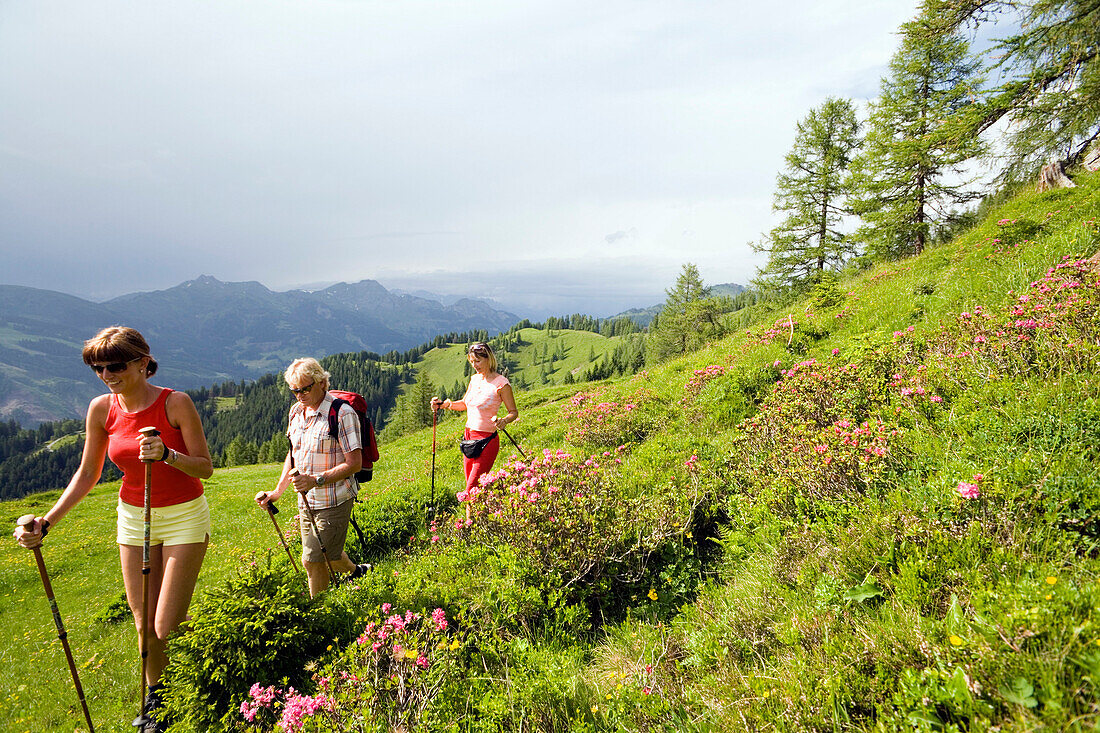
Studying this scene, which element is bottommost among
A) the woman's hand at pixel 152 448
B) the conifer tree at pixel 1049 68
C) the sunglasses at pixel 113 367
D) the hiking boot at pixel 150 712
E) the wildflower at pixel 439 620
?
the hiking boot at pixel 150 712

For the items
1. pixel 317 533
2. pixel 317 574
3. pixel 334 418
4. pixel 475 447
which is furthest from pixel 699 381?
pixel 317 574

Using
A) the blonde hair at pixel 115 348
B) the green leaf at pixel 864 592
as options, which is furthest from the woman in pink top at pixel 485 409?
the green leaf at pixel 864 592

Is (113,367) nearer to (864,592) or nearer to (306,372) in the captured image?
(306,372)

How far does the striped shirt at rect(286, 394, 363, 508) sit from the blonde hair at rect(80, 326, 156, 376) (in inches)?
61.8

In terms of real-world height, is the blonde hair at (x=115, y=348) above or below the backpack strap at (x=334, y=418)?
above

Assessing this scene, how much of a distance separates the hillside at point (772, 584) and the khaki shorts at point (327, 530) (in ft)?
1.86

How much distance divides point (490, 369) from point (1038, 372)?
6195mm

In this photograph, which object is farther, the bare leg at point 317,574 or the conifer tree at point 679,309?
the conifer tree at point 679,309

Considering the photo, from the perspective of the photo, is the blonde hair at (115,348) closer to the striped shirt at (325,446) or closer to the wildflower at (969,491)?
the striped shirt at (325,446)

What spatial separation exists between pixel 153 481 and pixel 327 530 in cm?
177

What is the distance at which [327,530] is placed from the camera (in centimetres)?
520

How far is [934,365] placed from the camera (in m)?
5.27

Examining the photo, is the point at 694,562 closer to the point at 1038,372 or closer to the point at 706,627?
the point at 706,627

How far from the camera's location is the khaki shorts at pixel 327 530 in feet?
17.0
